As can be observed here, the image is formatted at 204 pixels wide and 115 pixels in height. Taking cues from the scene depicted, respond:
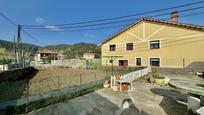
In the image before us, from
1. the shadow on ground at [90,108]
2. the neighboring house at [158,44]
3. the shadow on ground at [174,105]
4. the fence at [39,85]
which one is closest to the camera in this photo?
the shadow on ground at [90,108]

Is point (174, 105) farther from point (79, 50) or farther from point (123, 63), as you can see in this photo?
point (79, 50)

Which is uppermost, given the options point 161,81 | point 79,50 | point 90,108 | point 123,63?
point 79,50

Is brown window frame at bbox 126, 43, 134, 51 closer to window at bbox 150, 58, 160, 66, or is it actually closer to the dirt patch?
window at bbox 150, 58, 160, 66

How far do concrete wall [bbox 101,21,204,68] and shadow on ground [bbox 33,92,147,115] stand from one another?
17172 millimetres

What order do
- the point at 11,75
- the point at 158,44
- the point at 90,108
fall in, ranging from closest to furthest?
the point at 90,108 < the point at 11,75 < the point at 158,44

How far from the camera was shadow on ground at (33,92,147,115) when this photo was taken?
6.73 meters

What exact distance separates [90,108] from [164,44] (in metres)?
20.1

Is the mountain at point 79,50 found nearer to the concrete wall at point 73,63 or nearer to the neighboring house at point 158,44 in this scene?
the concrete wall at point 73,63

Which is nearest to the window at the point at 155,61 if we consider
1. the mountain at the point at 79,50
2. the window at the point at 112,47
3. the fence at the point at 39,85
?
the fence at the point at 39,85

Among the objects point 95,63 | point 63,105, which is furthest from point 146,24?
point 63,105

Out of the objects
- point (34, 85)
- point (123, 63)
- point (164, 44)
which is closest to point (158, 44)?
point (164, 44)

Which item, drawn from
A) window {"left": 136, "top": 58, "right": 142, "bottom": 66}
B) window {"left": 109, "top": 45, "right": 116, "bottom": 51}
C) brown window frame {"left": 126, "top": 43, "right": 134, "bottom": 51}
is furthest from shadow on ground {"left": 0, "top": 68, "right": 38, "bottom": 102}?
window {"left": 109, "top": 45, "right": 116, "bottom": 51}

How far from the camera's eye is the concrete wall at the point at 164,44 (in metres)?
21.8

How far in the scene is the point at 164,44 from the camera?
79.6ft
